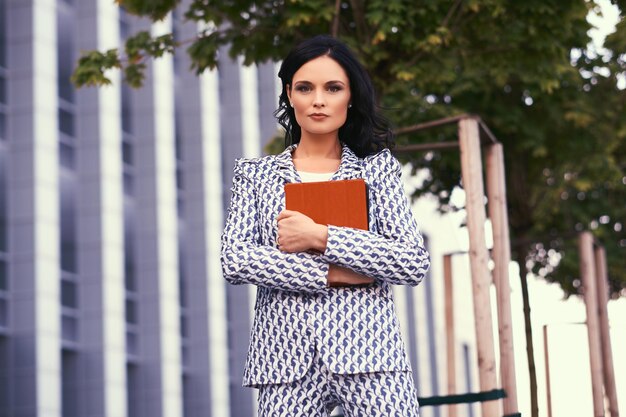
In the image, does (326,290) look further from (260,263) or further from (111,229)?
(111,229)

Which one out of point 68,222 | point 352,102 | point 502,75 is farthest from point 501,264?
point 68,222

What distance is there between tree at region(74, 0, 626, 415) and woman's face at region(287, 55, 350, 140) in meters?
5.13

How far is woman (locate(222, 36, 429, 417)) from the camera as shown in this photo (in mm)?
3611

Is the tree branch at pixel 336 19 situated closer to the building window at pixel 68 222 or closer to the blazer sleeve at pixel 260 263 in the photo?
the blazer sleeve at pixel 260 263

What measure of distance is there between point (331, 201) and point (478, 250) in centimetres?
450

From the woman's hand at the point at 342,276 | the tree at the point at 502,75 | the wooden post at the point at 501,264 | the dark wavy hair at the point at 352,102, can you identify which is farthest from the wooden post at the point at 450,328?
the woman's hand at the point at 342,276

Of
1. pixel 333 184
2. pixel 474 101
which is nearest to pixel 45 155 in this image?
pixel 474 101

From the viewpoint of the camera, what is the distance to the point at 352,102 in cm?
401

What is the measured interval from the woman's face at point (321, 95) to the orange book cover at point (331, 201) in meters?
0.28

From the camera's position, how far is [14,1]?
22562 mm

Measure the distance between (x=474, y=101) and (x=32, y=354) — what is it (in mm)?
10628

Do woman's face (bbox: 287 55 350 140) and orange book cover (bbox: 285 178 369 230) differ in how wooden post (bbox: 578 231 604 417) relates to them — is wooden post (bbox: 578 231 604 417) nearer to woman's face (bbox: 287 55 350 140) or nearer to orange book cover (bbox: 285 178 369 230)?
woman's face (bbox: 287 55 350 140)

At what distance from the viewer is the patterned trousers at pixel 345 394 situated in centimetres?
363

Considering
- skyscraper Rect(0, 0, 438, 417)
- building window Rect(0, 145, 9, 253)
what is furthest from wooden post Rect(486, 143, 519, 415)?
building window Rect(0, 145, 9, 253)
